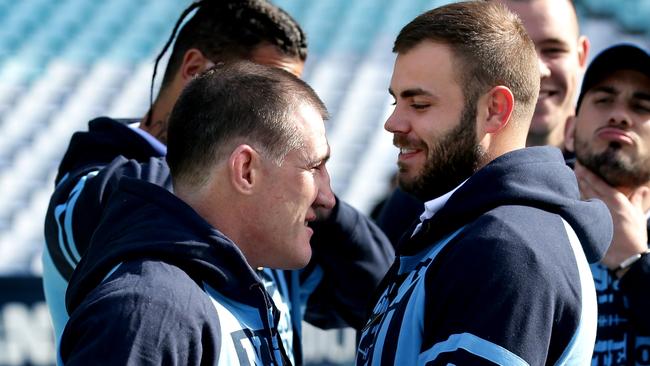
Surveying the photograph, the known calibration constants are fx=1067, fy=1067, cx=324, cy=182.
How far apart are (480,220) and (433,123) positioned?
10.8 inches

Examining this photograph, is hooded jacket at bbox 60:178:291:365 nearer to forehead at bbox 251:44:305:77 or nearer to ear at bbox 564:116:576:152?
forehead at bbox 251:44:305:77

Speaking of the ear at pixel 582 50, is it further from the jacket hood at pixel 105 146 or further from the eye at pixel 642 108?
the jacket hood at pixel 105 146

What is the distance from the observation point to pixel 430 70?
81.9 inches

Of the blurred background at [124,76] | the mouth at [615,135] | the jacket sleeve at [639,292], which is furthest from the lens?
the blurred background at [124,76]

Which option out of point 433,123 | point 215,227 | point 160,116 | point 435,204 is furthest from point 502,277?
point 160,116

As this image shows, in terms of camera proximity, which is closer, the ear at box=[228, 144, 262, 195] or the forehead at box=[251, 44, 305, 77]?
the ear at box=[228, 144, 262, 195]

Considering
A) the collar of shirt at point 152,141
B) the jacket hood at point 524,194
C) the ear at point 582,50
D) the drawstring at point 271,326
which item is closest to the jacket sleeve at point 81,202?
the collar of shirt at point 152,141

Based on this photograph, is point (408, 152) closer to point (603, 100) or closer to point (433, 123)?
point (433, 123)

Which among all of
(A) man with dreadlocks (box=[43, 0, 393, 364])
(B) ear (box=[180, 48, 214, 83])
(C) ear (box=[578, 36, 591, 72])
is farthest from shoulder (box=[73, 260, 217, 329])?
(C) ear (box=[578, 36, 591, 72])

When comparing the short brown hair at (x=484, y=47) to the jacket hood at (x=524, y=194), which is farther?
the short brown hair at (x=484, y=47)

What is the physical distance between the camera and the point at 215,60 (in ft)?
9.32

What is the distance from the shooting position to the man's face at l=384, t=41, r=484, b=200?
81.2 inches

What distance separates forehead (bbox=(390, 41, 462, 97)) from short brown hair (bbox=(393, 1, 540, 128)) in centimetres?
1

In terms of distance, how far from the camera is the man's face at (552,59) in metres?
3.10
